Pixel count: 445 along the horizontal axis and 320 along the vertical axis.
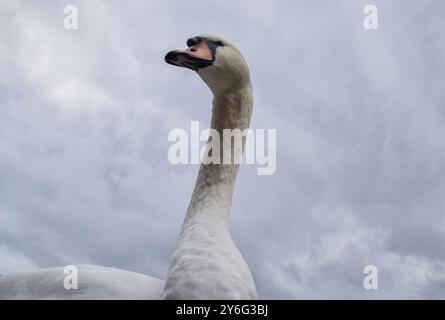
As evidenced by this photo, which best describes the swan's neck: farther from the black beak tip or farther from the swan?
the black beak tip

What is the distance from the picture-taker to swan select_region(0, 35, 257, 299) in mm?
3729

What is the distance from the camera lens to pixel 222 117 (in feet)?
17.1

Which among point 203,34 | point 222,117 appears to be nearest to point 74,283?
point 222,117

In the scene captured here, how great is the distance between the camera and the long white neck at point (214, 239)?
12.0ft

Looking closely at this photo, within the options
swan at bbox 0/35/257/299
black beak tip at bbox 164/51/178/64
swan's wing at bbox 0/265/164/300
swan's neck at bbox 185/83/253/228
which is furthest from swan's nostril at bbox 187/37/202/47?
swan's wing at bbox 0/265/164/300

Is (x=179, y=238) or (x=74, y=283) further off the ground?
(x=179, y=238)

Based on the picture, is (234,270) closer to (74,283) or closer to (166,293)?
(166,293)

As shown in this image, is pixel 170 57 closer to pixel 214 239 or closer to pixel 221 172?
pixel 221 172

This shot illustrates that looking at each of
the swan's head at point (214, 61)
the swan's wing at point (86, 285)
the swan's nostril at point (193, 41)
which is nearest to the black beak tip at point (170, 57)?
the swan's head at point (214, 61)

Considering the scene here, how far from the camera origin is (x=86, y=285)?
4082mm

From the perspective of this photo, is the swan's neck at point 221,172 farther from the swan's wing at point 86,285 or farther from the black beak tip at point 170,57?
the swan's wing at point 86,285

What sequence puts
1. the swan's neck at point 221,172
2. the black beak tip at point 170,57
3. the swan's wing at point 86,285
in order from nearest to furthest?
the swan's wing at point 86,285
the swan's neck at point 221,172
the black beak tip at point 170,57
